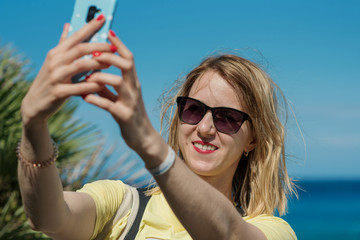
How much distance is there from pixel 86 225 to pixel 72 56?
0.92 metres

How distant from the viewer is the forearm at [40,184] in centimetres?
162

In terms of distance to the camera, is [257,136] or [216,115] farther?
[257,136]

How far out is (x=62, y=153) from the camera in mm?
6996

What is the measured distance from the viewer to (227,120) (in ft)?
8.40

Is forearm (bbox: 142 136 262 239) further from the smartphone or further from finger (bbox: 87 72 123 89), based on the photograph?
the smartphone

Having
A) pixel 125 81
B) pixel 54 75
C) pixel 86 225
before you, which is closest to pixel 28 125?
pixel 54 75

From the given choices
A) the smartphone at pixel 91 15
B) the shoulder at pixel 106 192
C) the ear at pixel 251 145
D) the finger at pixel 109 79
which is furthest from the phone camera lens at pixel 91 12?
the ear at pixel 251 145

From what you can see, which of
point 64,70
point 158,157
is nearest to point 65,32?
point 64,70

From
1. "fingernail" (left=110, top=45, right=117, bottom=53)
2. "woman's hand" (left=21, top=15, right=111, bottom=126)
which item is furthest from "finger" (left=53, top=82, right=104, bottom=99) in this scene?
"fingernail" (left=110, top=45, right=117, bottom=53)

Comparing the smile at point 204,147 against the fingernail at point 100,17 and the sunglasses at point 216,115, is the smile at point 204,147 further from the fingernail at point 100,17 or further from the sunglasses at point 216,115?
the fingernail at point 100,17

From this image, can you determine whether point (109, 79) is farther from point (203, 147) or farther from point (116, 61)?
point (203, 147)

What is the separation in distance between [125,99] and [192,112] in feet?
3.80

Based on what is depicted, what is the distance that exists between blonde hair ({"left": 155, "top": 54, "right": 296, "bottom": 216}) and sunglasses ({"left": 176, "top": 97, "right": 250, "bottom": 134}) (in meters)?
0.13

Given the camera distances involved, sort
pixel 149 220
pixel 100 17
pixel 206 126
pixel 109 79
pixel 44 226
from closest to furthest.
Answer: pixel 109 79, pixel 100 17, pixel 44 226, pixel 149 220, pixel 206 126
